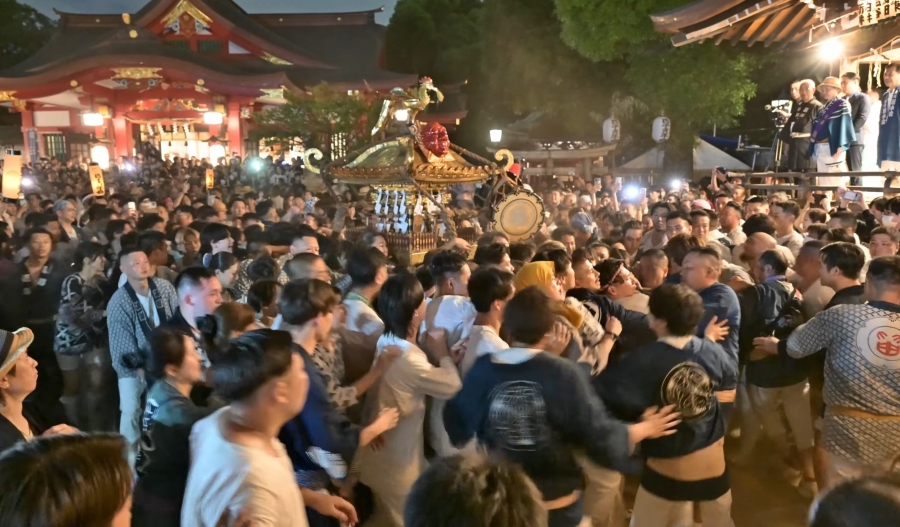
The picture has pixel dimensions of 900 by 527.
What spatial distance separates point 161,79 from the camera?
1808 centimetres

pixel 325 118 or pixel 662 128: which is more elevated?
pixel 662 128

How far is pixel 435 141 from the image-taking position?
24.1ft

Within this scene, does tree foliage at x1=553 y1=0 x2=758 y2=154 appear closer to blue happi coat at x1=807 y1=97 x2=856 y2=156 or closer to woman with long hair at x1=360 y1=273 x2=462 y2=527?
blue happi coat at x1=807 y1=97 x2=856 y2=156

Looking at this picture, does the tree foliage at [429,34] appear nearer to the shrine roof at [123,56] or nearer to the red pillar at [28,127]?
the shrine roof at [123,56]

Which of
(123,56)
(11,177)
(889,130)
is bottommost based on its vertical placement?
(11,177)

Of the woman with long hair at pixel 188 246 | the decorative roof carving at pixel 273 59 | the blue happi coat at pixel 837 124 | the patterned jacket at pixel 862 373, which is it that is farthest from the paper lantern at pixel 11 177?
the decorative roof carving at pixel 273 59

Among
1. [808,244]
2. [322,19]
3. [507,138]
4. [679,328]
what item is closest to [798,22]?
[808,244]

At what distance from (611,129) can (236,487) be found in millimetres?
18064

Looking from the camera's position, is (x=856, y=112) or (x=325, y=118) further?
(x=325, y=118)

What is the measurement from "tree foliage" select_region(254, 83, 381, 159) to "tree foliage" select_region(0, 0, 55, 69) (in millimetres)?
24685

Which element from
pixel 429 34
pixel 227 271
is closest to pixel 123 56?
pixel 429 34

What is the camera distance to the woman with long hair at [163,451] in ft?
7.59

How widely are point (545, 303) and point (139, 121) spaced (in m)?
22.1

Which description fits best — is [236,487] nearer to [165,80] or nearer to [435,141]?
[435,141]
